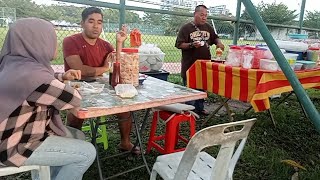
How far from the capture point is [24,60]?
1.53 m

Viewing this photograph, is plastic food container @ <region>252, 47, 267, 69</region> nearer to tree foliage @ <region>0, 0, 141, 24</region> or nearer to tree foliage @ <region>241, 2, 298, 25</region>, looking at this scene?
tree foliage @ <region>0, 0, 141, 24</region>

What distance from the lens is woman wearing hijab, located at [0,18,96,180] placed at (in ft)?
4.81

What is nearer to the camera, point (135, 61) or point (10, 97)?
point (10, 97)

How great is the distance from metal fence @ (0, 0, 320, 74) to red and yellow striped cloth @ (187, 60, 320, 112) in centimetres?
63

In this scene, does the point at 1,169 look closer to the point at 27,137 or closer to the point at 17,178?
the point at 27,137

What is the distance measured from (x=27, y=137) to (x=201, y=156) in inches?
44.5

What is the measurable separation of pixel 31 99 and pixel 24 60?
0.73 ft

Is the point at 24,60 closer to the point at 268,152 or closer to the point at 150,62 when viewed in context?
the point at 150,62

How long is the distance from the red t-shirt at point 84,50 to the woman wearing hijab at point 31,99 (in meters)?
0.97

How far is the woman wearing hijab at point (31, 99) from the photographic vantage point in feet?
4.81

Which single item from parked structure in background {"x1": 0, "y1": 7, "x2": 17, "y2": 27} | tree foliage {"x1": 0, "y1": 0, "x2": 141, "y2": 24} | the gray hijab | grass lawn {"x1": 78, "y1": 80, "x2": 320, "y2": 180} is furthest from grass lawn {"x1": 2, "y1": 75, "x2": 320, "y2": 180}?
parked structure in background {"x1": 0, "y1": 7, "x2": 17, "y2": 27}

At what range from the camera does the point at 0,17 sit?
3486mm

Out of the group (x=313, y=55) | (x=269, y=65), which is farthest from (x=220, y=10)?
(x=269, y=65)

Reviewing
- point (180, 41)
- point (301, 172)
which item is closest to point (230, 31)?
point (180, 41)
